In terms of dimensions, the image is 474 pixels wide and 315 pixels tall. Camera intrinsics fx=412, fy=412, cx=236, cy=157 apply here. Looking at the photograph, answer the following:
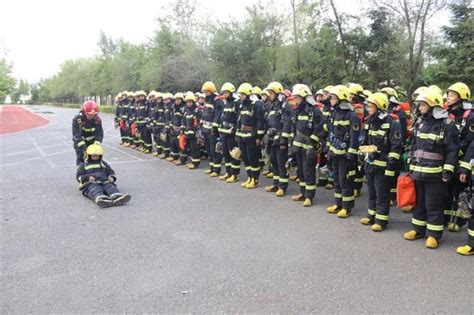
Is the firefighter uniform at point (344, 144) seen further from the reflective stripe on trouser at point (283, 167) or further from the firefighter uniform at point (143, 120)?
the firefighter uniform at point (143, 120)

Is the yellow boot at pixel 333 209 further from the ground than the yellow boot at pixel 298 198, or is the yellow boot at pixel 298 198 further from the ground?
the yellow boot at pixel 298 198

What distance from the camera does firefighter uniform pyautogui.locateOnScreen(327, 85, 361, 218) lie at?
21.3 ft

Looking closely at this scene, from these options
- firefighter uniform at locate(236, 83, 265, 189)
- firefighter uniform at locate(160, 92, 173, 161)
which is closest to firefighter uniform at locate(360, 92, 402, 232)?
firefighter uniform at locate(236, 83, 265, 189)

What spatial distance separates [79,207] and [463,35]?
1292 cm

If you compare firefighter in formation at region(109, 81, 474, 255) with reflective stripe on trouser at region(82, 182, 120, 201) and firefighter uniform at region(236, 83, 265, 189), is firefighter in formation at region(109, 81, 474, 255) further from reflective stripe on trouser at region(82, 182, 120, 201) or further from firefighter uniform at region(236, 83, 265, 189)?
reflective stripe on trouser at region(82, 182, 120, 201)

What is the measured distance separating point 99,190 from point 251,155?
125 inches

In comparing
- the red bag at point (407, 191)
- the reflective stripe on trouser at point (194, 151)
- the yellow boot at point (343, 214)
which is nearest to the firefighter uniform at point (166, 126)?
the reflective stripe on trouser at point (194, 151)

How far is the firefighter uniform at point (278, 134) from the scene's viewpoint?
8.02 meters

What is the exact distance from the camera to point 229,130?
943 centimetres

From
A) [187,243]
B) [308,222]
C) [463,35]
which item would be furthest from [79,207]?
[463,35]

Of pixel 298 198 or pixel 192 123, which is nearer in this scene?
pixel 298 198

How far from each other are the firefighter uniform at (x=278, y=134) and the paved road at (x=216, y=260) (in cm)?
46

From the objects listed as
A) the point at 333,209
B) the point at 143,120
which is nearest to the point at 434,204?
the point at 333,209

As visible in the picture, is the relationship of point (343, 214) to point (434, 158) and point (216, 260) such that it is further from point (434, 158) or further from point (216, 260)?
point (216, 260)
